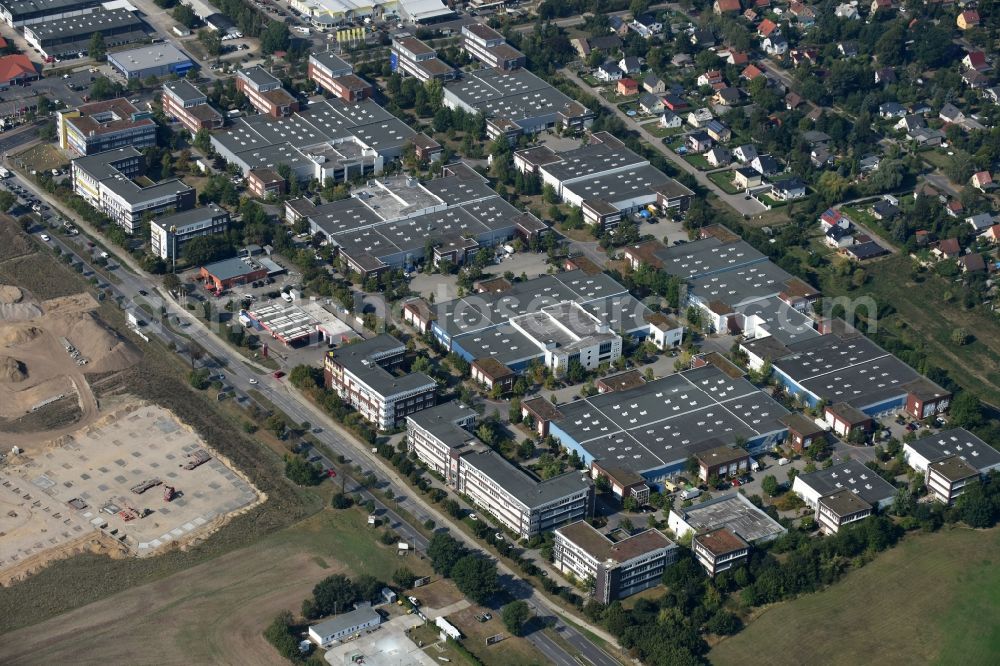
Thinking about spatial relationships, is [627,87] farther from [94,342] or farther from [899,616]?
[899,616]

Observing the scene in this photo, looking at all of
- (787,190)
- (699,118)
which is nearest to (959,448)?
(787,190)

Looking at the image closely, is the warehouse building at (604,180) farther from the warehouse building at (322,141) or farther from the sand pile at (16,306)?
the sand pile at (16,306)

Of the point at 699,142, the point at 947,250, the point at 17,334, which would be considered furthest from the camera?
the point at 699,142

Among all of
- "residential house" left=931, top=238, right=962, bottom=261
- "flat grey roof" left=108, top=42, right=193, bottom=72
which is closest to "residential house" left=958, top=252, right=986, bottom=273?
"residential house" left=931, top=238, right=962, bottom=261

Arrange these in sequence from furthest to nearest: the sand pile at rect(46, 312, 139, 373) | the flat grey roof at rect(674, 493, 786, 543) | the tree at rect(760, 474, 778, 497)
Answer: the sand pile at rect(46, 312, 139, 373) < the tree at rect(760, 474, 778, 497) < the flat grey roof at rect(674, 493, 786, 543)

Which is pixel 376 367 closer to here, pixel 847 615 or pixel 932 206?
pixel 847 615

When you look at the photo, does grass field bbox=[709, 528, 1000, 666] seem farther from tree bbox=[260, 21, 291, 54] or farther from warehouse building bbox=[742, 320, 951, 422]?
tree bbox=[260, 21, 291, 54]
